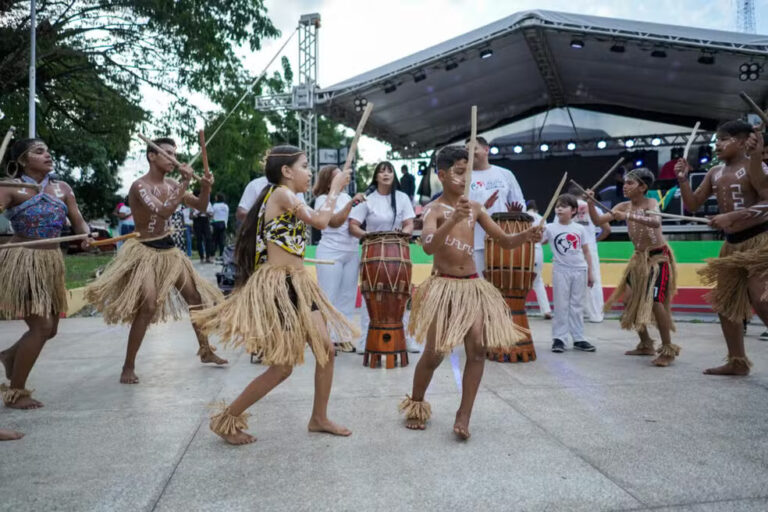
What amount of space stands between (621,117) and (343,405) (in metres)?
15.2

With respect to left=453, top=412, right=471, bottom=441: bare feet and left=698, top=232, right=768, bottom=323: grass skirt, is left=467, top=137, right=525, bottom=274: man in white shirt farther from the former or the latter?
left=453, top=412, right=471, bottom=441: bare feet

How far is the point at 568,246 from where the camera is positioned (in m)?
5.54

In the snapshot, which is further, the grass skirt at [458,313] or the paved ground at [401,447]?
the grass skirt at [458,313]

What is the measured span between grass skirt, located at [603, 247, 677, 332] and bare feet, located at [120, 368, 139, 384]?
3923 millimetres

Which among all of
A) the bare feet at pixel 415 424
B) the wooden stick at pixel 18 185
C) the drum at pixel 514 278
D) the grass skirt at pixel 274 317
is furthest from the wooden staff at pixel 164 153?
the drum at pixel 514 278

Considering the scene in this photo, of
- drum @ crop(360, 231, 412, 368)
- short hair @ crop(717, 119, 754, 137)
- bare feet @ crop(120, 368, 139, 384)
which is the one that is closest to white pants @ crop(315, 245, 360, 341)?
drum @ crop(360, 231, 412, 368)

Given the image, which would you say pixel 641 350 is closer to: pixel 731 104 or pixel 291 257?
A: pixel 291 257

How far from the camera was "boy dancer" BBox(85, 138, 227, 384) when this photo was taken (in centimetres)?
412

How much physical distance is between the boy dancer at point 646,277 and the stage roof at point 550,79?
786 cm

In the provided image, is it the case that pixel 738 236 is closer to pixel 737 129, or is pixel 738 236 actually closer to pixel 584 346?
pixel 737 129

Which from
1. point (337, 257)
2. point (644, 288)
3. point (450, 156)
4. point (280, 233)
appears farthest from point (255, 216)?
point (644, 288)

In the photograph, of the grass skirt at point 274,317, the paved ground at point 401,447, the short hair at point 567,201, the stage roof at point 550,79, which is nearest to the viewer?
the paved ground at point 401,447

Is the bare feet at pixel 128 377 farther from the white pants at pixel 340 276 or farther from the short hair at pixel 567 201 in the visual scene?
the short hair at pixel 567 201

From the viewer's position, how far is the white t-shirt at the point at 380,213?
533 centimetres
